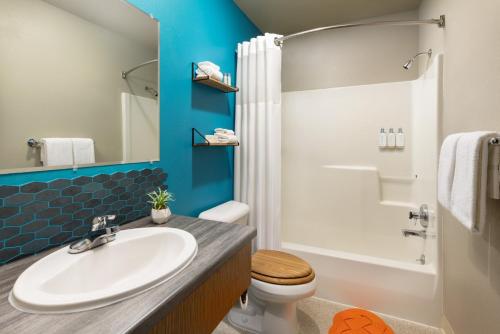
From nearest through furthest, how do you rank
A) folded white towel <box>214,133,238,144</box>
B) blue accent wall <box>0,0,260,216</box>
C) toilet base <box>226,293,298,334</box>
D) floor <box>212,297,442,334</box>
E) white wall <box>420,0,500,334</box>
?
white wall <box>420,0,500,334</box> < blue accent wall <box>0,0,260,216</box> < toilet base <box>226,293,298,334</box> < floor <box>212,297,442,334</box> < folded white towel <box>214,133,238,144</box>

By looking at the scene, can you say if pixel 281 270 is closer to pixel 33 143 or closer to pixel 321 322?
pixel 321 322

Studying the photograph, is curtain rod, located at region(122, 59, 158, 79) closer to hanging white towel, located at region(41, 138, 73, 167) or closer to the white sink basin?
hanging white towel, located at region(41, 138, 73, 167)

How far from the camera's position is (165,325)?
0.59 meters

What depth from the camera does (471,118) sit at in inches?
47.1

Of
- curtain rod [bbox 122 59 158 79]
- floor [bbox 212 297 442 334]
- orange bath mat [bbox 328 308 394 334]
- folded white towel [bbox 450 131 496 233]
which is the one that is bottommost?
floor [bbox 212 297 442 334]

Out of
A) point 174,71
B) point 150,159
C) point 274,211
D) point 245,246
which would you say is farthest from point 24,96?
point 274,211

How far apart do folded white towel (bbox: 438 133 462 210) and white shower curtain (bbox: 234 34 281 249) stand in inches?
41.6

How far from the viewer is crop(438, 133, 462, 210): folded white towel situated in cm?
110

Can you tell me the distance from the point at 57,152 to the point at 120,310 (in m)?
0.66

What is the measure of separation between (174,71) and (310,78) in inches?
64.0

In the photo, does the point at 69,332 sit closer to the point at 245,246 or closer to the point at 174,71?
the point at 245,246

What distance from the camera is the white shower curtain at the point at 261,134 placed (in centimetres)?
192

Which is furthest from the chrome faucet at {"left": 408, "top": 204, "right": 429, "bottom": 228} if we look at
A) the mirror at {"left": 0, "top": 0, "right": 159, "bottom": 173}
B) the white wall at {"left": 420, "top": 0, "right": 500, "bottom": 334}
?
the mirror at {"left": 0, "top": 0, "right": 159, "bottom": 173}

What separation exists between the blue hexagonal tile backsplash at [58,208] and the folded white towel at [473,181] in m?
1.45
